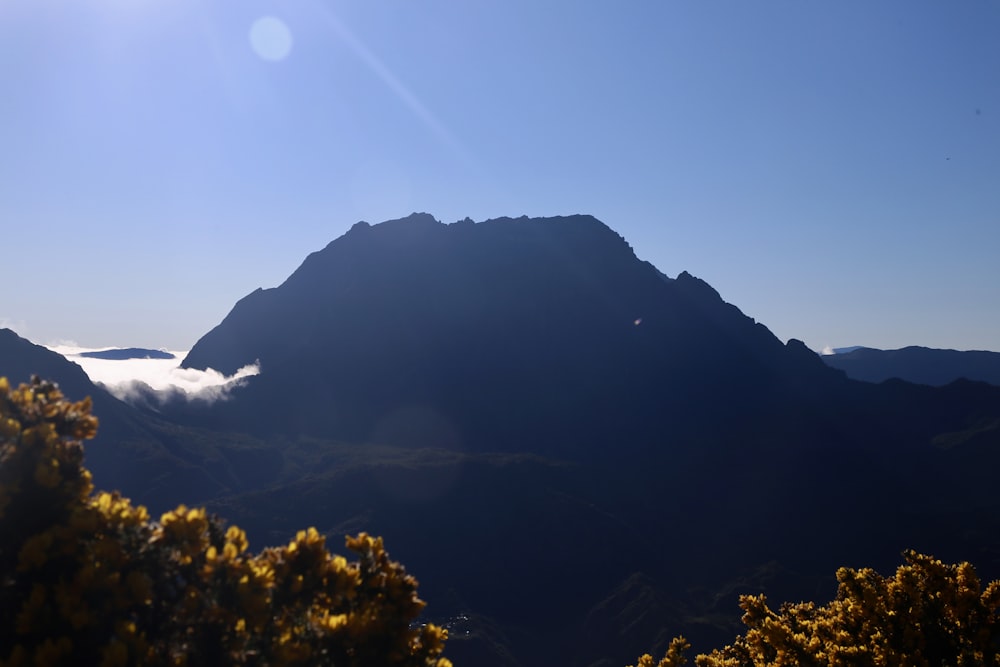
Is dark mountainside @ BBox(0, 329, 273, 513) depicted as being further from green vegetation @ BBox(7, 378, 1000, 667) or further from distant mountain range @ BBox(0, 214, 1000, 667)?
green vegetation @ BBox(7, 378, 1000, 667)

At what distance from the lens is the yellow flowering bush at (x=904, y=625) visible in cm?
1162

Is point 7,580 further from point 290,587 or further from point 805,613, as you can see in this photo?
point 805,613

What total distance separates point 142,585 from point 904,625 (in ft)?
43.4

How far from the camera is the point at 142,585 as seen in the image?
6.80 metres

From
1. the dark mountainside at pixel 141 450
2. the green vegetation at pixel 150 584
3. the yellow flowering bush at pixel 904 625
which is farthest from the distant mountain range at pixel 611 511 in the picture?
the green vegetation at pixel 150 584

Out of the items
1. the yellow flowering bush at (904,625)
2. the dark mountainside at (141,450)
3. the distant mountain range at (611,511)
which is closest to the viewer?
the yellow flowering bush at (904,625)

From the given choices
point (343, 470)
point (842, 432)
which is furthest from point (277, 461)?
point (842, 432)

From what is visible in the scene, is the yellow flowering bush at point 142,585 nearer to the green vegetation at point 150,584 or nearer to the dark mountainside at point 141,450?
the green vegetation at point 150,584

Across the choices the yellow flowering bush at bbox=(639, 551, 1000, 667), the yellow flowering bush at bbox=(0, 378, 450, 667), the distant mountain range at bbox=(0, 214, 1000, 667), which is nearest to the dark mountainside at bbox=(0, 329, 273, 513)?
the distant mountain range at bbox=(0, 214, 1000, 667)

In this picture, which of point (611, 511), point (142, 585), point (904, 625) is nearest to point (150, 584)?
point (142, 585)

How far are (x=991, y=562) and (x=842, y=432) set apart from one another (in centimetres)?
7468

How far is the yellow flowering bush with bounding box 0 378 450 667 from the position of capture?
6656 millimetres

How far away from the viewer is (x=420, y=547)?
12375cm

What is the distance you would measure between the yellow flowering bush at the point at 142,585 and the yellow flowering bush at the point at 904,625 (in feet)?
27.6
